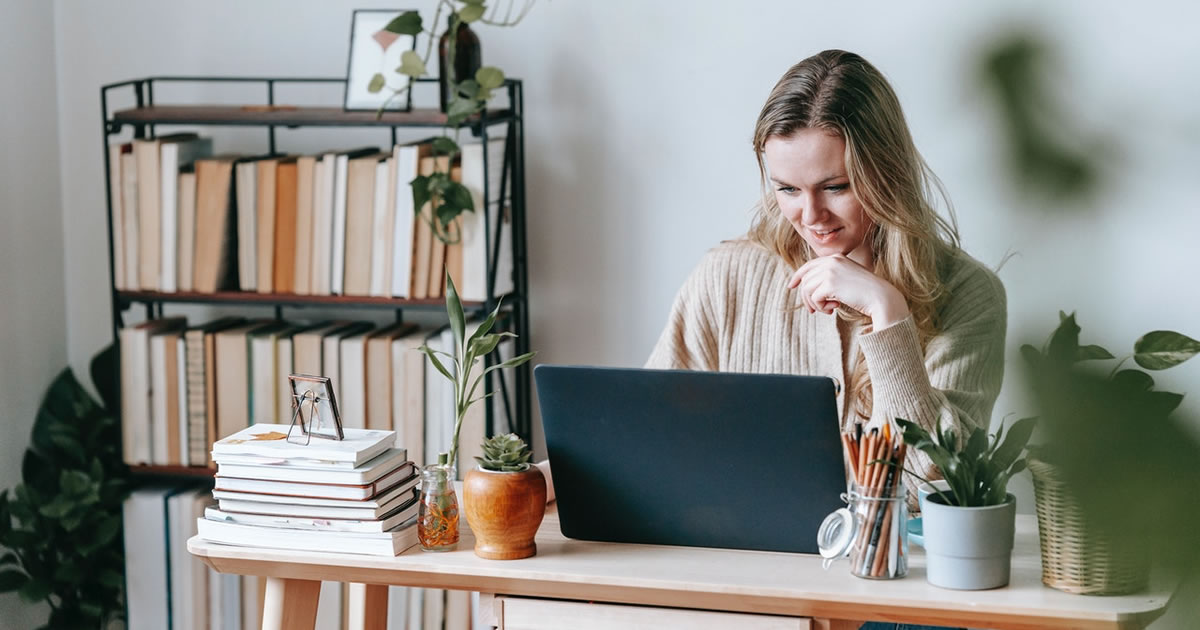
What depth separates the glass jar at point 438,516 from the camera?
1.39m

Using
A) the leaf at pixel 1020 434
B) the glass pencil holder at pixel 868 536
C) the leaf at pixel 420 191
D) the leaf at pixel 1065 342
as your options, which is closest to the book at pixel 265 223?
the leaf at pixel 420 191

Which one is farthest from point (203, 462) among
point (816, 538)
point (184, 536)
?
point (816, 538)

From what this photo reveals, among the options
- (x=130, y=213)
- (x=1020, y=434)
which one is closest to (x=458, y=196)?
(x=130, y=213)

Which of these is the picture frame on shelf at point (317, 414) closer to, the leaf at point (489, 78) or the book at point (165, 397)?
the leaf at point (489, 78)

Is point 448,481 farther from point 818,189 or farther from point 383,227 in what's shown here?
point 383,227

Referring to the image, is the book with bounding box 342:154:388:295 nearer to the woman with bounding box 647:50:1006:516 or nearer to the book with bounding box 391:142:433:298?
the book with bounding box 391:142:433:298

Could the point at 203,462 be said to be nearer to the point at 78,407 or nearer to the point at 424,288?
the point at 78,407

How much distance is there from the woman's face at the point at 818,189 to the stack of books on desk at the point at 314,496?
0.64m

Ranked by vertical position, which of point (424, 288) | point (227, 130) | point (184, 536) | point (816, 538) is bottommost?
point (184, 536)

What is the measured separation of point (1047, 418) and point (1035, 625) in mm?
1083

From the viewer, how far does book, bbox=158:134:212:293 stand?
2549 mm

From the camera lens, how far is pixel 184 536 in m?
2.66

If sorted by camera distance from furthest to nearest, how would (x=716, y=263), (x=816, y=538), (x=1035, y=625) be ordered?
1. (x=716, y=263)
2. (x=816, y=538)
3. (x=1035, y=625)

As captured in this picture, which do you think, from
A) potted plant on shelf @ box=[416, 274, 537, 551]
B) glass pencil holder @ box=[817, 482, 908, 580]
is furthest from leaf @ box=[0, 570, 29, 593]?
glass pencil holder @ box=[817, 482, 908, 580]
